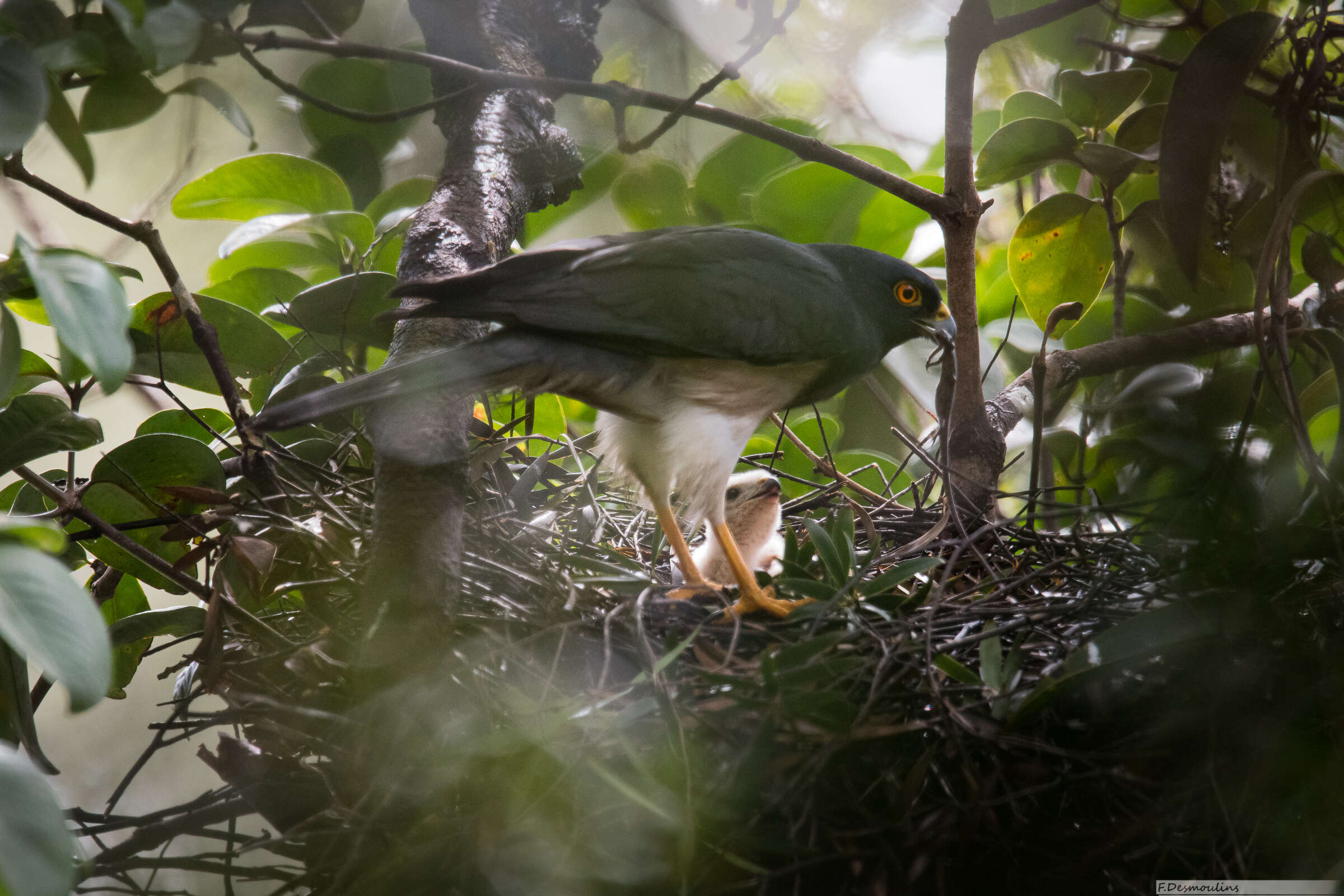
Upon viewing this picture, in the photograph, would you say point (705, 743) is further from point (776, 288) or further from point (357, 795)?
point (776, 288)

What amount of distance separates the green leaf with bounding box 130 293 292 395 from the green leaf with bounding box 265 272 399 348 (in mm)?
92

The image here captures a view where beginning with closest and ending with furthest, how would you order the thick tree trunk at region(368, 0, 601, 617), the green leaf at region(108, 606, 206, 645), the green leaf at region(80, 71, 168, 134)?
the green leaf at region(80, 71, 168, 134) → the thick tree trunk at region(368, 0, 601, 617) → the green leaf at region(108, 606, 206, 645)

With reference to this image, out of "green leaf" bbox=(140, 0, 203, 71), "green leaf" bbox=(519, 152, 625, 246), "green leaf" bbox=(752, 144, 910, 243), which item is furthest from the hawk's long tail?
"green leaf" bbox=(519, 152, 625, 246)

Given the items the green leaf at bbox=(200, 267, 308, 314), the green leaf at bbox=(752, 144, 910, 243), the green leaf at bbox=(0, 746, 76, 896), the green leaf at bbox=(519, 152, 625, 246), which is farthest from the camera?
the green leaf at bbox=(519, 152, 625, 246)

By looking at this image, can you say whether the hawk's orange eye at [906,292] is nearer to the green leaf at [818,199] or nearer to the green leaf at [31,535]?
the green leaf at [818,199]

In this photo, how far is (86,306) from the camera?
1073 mm

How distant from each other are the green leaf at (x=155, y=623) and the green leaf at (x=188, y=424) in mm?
430

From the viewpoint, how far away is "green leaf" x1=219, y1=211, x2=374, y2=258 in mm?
2240

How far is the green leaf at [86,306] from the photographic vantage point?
1.04m

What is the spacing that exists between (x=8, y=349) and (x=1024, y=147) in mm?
2202

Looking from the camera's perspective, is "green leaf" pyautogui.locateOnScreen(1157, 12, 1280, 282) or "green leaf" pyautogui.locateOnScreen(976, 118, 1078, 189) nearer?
"green leaf" pyautogui.locateOnScreen(1157, 12, 1280, 282)

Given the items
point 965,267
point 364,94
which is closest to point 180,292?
point 364,94

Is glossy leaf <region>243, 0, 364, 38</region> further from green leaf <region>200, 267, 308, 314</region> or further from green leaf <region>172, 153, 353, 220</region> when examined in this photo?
green leaf <region>200, 267, 308, 314</region>

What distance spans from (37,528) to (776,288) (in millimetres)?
1627
